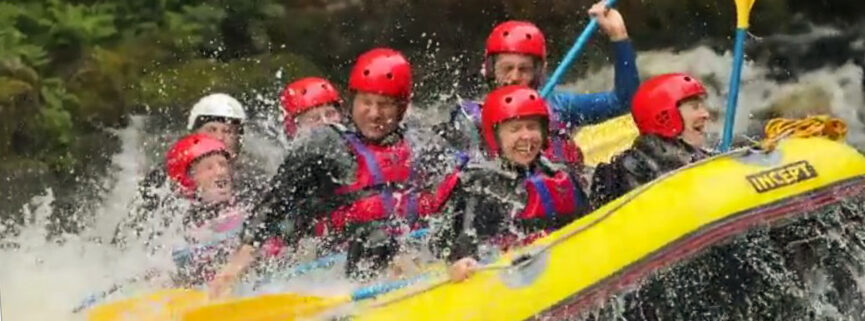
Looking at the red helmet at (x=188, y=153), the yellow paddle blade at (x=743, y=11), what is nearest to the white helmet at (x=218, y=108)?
the red helmet at (x=188, y=153)

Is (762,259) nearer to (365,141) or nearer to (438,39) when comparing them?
(365,141)

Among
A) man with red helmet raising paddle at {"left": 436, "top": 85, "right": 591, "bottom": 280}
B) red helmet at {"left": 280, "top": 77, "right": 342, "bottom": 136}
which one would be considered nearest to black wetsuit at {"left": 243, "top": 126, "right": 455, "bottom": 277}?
man with red helmet raising paddle at {"left": 436, "top": 85, "right": 591, "bottom": 280}

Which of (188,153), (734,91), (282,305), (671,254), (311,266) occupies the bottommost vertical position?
(671,254)

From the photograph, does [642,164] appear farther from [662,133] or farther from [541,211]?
[541,211]

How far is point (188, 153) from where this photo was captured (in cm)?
335

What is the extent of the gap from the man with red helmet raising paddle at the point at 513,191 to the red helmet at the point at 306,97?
25.3 inches

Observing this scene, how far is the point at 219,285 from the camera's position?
3055 mm

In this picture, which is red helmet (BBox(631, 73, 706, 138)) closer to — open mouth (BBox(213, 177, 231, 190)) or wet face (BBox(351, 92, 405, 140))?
wet face (BBox(351, 92, 405, 140))

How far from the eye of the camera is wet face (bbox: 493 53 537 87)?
314 cm

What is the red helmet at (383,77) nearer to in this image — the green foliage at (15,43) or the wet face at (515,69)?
the wet face at (515,69)

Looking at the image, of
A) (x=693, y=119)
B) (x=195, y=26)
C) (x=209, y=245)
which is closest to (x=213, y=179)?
(x=209, y=245)

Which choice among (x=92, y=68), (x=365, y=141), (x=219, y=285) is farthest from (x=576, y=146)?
(x=92, y=68)

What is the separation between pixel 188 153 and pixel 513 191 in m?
0.84

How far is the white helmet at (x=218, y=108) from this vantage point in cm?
355
